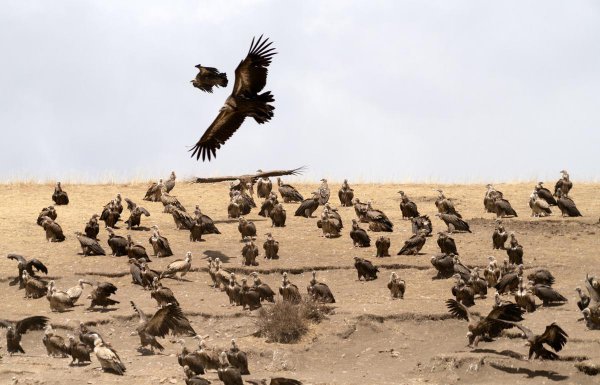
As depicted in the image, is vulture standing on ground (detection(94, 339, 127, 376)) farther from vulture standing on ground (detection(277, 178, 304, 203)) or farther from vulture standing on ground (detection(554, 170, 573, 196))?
vulture standing on ground (detection(554, 170, 573, 196))

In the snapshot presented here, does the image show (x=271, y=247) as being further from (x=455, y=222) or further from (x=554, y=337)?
(x=554, y=337)

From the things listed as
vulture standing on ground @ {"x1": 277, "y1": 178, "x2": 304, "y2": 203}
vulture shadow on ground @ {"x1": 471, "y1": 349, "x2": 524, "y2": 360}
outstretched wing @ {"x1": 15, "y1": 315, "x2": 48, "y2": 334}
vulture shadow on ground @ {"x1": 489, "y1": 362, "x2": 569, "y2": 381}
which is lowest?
vulture shadow on ground @ {"x1": 489, "y1": 362, "x2": 569, "y2": 381}

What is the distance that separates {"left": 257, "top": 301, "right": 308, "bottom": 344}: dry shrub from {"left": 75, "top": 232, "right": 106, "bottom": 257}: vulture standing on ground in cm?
670

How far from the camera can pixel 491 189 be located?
113 feet

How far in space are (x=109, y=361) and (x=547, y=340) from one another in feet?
24.4

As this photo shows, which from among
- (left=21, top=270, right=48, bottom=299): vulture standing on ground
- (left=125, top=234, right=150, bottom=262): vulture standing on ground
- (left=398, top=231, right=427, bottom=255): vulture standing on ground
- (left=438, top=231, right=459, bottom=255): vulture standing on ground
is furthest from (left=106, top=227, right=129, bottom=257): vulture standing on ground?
(left=438, top=231, right=459, bottom=255): vulture standing on ground

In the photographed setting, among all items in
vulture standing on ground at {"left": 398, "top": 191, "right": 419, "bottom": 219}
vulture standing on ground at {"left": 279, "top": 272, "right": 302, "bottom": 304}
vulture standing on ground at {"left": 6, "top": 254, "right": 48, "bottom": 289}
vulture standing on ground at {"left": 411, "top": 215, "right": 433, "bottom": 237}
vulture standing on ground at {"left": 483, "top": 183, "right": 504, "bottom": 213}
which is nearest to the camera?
vulture standing on ground at {"left": 279, "top": 272, "right": 302, "bottom": 304}

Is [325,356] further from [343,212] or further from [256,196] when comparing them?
[256,196]

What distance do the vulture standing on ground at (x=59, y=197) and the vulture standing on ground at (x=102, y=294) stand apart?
11.2 metres

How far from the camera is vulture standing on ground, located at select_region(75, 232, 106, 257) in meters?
28.9

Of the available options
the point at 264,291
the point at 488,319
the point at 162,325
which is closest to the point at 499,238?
the point at 264,291

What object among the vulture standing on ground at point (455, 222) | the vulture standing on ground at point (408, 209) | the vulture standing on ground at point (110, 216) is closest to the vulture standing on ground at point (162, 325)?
the vulture standing on ground at point (110, 216)

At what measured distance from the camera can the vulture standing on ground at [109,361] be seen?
20.7m

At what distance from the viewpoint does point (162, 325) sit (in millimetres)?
22328
